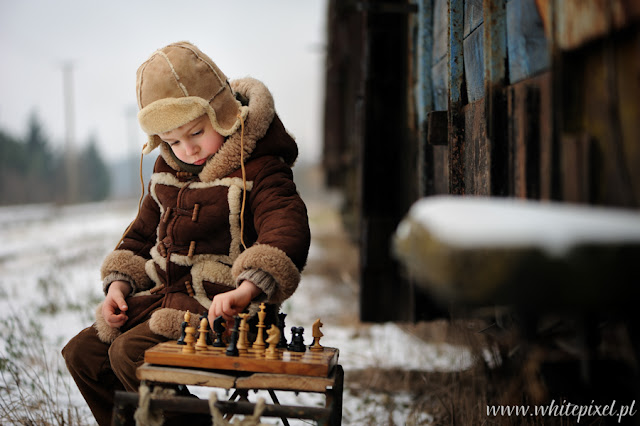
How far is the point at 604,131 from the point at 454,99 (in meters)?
1.19

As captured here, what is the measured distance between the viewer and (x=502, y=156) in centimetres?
216

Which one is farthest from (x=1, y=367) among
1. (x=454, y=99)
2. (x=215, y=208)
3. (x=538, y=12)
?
(x=538, y=12)

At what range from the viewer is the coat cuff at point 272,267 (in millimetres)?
1967

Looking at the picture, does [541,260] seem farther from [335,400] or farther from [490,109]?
[490,109]

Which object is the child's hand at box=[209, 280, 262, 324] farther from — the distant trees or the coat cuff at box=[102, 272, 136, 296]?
the distant trees

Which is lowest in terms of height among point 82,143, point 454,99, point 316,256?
point 316,256

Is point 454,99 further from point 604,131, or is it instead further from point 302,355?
point 302,355

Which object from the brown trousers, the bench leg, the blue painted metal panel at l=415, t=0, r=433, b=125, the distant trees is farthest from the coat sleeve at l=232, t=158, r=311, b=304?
the distant trees

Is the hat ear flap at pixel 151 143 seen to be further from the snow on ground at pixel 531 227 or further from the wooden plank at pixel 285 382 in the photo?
the snow on ground at pixel 531 227

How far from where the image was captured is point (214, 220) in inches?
88.0

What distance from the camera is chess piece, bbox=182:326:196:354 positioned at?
193 cm

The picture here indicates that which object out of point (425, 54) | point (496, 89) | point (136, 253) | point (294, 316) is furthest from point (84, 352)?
point (294, 316)

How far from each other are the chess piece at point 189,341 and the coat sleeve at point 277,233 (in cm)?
24

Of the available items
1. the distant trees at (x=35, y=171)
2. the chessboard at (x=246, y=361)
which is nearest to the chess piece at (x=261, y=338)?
the chessboard at (x=246, y=361)
